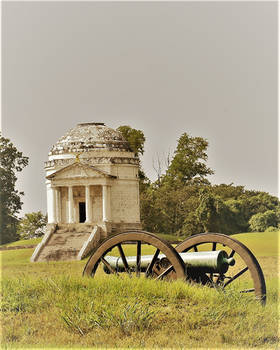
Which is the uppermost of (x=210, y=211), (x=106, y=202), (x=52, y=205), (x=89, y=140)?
(x=89, y=140)

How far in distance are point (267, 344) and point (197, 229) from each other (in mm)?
56376

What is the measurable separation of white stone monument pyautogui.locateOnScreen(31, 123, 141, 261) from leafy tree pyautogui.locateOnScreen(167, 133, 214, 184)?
13538mm

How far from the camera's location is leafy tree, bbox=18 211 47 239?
240 feet

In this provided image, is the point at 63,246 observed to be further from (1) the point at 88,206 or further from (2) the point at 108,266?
(2) the point at 108,266

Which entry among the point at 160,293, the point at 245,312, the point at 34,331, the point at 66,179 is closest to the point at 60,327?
the point at 34,331

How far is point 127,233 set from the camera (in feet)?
56.0

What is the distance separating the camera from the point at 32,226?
73.2m

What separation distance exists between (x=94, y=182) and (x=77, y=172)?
4.88 feet

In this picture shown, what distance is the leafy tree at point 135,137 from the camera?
7294 centimetres

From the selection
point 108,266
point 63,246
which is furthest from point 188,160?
point 108,266

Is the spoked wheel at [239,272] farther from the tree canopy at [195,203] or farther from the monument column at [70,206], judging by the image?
the tree canopy at [195,203]

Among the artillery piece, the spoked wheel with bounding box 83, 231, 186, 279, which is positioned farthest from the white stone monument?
the artillery piece

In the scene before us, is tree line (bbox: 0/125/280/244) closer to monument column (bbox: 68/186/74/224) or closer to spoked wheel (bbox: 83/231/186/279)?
monument column (bbox: 68/186/74/224)

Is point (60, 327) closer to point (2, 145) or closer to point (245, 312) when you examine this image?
point (245, 312)
